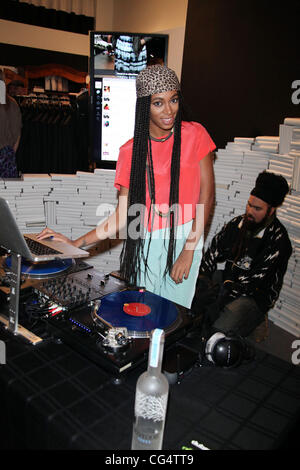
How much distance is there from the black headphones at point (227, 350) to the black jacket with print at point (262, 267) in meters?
1.38

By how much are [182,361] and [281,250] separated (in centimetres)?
162

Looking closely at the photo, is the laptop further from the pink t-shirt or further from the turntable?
the pink t-shirt

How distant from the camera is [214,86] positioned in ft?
9.97

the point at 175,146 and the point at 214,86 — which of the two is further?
the point at 214,86

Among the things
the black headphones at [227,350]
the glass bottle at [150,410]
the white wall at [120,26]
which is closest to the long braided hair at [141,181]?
the black headphones at [227,350]

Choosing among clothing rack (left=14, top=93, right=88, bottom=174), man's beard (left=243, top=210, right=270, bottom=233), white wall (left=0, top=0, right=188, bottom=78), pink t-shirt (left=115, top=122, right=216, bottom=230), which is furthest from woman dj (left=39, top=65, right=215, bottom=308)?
clothing rack (left=14, top=93, right=88, bottom=174)

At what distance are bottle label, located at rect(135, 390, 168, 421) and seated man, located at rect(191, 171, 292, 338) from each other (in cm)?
156

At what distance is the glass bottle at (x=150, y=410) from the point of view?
2.34ft

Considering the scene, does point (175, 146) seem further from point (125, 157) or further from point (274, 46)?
point (274, 46)

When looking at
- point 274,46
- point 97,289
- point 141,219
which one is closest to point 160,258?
point 141,219

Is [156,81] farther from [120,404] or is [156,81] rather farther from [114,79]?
[114,79]

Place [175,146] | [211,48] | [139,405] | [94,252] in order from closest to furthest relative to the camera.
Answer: [139,405] → [175,146] → [211,48] → [94,252]

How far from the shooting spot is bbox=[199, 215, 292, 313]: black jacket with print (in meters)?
2.34

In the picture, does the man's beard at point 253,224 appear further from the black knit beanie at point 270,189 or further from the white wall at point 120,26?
the white wall at point 120,26
